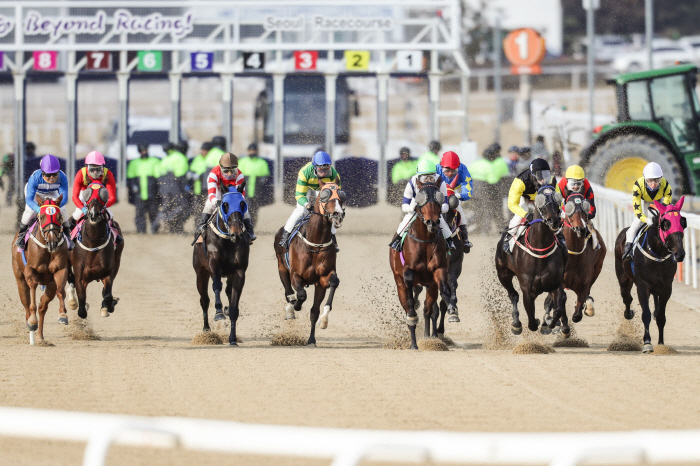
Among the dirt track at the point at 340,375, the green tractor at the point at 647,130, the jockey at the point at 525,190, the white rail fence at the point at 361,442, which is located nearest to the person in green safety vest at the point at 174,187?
the dirt track at the point at 340,375

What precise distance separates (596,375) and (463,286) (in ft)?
21.7

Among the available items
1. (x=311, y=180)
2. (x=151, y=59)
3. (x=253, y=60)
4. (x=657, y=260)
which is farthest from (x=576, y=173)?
(x=151, y=59)

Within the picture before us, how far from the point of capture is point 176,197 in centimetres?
2083

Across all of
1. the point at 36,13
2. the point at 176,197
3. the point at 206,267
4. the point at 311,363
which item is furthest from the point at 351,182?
the point at 311,363

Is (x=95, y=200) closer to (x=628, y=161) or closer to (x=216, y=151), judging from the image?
(x=216, y=151)

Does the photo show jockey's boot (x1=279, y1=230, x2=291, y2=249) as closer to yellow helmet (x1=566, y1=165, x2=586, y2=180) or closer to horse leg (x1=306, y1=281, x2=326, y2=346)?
horse leg (x1=306, y1=281, x2=326, y2=346)

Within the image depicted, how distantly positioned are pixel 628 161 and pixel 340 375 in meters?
10.9

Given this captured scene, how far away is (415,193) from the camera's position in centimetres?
1038

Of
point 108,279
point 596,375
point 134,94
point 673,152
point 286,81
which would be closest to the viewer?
point 596,375

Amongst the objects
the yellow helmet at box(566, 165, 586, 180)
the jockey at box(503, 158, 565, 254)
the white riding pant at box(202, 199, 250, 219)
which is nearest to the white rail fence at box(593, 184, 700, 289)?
the yellow helmet at box(566, 165, 586, 180)

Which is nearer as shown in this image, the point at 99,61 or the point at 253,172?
the point at 253,172

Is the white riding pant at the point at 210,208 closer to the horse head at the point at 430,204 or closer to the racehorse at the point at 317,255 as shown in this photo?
the racehorse at the point at 317,255

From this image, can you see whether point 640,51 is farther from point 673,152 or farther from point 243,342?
point 243,342

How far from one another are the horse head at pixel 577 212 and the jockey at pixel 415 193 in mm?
1120
